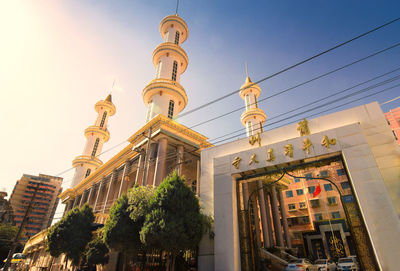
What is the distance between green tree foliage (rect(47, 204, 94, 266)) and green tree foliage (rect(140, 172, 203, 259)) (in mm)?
11353

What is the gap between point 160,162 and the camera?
1975 centimetres

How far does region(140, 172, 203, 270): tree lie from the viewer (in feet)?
36.0

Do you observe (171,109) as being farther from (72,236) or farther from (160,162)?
(72,236)

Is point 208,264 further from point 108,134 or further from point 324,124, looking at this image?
point 108,134

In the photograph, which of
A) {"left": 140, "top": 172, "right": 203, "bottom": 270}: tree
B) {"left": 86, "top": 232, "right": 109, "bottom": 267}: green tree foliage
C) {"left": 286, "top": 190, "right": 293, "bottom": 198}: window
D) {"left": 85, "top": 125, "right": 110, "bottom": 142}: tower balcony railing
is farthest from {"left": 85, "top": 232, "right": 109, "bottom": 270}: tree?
{"left": 85, "top": 125, "right": 110, "bottom": 142}: tower balcony railing

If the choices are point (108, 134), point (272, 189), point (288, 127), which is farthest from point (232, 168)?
point (108, 134)

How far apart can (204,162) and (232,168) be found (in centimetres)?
247

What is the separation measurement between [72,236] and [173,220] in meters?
13.2

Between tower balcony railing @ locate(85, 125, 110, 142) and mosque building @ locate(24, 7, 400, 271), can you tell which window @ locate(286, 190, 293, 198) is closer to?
mosque building @ locate(24, 7, 400, 271)

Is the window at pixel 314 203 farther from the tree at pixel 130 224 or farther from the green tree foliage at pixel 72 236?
the green tree foliage at pixel 72 236

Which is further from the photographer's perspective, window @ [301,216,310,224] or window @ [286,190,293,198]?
window @ [286,190,293,198]

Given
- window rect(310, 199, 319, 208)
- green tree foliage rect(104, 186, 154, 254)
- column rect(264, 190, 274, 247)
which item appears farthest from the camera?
window rect(310, 199, 319, 208)

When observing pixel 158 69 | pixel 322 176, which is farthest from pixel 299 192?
pixel 158 69

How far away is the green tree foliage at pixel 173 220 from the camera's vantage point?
11.0 m
